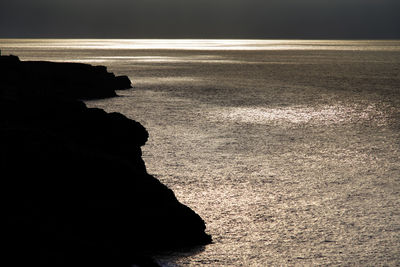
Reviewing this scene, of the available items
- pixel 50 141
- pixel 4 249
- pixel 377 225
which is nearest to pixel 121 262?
pixel 4 249

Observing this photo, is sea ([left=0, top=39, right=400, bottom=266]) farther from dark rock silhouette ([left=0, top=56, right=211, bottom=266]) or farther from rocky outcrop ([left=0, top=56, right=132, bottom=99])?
rocky outcrop ([left=0, top=56, right=132, bottom=99])

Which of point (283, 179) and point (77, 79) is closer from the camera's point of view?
point (283, 179)

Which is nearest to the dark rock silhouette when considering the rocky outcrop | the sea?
the sea

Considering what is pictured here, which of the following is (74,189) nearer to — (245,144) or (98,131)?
(98,131)

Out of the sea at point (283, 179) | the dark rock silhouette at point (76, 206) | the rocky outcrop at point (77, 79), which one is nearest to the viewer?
A: the dark rock silhouette at point (76, 206)

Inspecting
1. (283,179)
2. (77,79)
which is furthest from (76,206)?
(77,79)

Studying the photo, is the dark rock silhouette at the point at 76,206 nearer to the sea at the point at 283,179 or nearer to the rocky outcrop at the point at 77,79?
the sea at the point at 283,179

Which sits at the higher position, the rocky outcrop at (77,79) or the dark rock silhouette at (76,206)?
the rocky outcrop at (77,79)

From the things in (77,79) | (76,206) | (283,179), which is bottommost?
(76,206)

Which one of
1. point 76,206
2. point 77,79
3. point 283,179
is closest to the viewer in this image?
point 76,206

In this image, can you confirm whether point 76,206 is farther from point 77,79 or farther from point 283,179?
point 77,79

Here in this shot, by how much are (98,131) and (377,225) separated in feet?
12.2

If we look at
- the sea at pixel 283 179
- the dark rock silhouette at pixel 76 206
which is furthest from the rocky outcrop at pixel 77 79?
the dark rock silhouette at pixel 76 206

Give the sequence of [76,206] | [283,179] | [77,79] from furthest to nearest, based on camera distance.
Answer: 1. [77,79]
2. [283,179]
3. [76,206]
